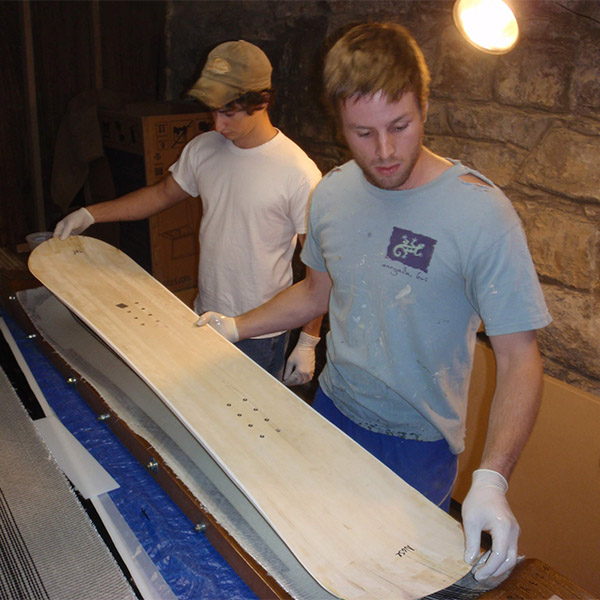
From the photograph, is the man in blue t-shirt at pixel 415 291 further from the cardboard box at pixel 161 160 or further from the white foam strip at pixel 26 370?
the cardboard box at pixel 161 160

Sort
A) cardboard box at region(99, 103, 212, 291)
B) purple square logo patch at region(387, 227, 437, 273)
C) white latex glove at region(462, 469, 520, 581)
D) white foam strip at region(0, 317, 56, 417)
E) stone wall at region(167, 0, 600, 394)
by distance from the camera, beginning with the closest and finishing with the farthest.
→ white latex glove at region(462, 469, 520, 581) → purple square logo patch at region(387, 227, 437, 273) → white foam strip at region(0, 317, 56, 417) → stone wall at region(167, 0, 600, 394) → cardboard box at region(99, 103, 212, 291)

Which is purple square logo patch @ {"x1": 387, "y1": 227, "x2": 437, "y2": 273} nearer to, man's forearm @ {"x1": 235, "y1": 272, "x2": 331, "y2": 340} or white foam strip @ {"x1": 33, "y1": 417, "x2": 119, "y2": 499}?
man's forearm @ {"x1": 235, "y1": 272, "x2": 331, "y2": 340}

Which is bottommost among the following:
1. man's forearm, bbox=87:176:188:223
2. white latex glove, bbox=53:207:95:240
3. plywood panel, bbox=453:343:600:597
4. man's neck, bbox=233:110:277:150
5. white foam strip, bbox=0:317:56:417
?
plywood panel, bbox=453:343:600:597

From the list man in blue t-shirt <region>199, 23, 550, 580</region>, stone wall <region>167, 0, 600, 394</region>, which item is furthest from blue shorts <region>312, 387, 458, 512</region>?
stone wall <region>167, 0, 600, 394</region>

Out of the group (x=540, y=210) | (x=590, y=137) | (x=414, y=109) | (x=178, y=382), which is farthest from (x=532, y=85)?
(x=178, y=382)

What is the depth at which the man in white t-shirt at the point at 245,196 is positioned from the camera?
6.77 feet

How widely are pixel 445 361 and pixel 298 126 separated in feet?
6.82

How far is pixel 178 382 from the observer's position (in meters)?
1.52

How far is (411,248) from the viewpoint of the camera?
134 centimetres

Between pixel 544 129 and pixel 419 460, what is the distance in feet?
4.26

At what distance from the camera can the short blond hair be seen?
1254mm

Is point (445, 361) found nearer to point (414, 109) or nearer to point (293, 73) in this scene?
point (414, 109)

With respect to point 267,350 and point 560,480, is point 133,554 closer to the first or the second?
point 267,350

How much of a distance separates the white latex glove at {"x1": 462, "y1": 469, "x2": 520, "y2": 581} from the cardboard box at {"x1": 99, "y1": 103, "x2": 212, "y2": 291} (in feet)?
8.87
